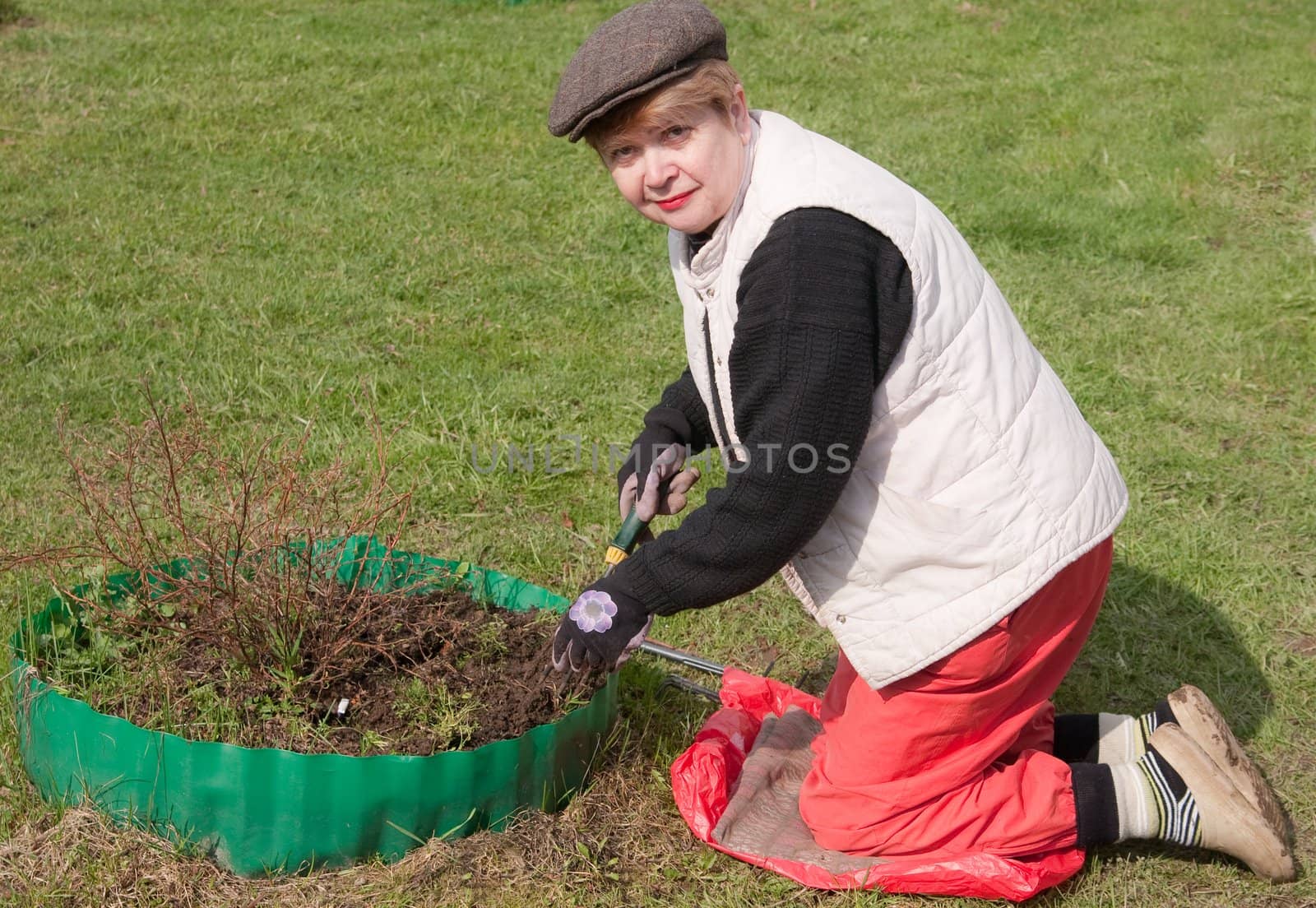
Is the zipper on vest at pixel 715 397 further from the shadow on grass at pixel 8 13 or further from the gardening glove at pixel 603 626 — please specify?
the shadow on grass at pixel 8 13

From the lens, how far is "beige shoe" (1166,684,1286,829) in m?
2.66

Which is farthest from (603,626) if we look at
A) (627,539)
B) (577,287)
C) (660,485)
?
(577,287)

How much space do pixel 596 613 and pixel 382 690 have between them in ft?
1.96

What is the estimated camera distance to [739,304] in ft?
7.23

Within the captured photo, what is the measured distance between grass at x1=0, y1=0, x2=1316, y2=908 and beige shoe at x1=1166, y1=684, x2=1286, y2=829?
0.17 meters

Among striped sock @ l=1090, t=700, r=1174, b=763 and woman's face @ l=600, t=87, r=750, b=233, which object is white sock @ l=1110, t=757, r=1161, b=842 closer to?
striped sock @ l=1090, t=700, r=1174, b=763

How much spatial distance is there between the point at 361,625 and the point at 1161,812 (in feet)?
5.28

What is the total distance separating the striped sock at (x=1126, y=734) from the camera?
2842 millimetres

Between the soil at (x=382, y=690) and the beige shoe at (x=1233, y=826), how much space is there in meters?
1.20

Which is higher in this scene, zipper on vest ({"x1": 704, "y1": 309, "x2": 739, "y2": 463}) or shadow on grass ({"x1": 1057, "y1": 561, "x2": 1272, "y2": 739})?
zipper on vest ({"x1": 704, "y1": 309, "x2": 739, "y2": 463})

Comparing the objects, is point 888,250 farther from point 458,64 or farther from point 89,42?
point 89,42

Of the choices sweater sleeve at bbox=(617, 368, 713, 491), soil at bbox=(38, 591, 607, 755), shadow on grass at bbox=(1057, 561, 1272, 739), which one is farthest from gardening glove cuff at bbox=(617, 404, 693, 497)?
shadow on grass at bbox=(1057, 561, 1272, 739)

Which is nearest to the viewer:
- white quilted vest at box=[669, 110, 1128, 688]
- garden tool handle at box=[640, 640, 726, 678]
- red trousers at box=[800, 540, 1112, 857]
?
white quilted vest at box=[669, 110, 1128, 688]

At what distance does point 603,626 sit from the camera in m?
2.33
